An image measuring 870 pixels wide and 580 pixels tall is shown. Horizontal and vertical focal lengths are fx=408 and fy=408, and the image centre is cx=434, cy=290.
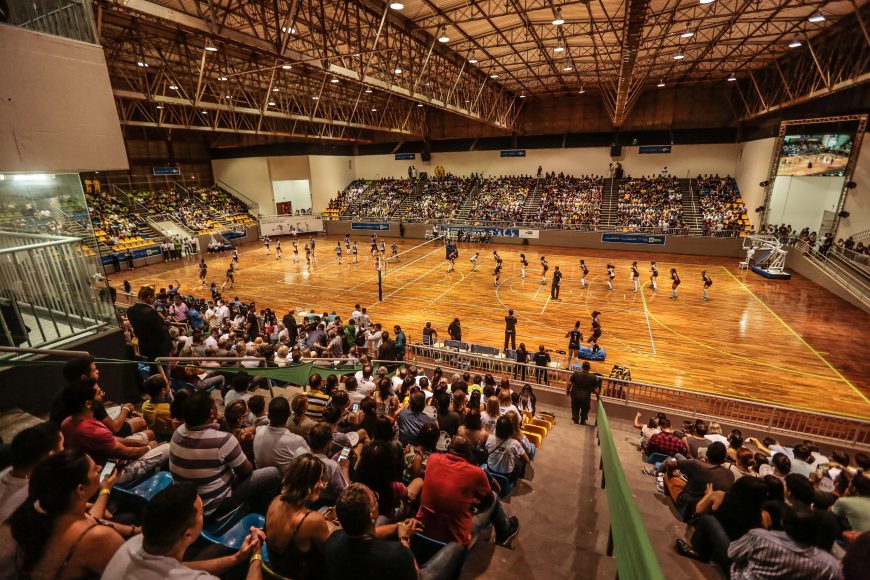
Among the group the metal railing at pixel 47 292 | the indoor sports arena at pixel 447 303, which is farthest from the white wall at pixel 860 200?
the metal railing at pixel 47 292

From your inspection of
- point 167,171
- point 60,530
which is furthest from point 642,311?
point 167,171

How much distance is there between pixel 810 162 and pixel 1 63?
31.8 metres

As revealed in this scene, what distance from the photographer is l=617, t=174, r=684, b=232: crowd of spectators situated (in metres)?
29.8

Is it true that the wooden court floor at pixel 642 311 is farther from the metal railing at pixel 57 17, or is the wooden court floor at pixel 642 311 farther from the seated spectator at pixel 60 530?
the seated spectator at pixel 60 530

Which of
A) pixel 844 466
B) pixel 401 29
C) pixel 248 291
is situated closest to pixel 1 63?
pixel 844 466

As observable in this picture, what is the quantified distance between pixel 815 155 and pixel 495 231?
19.4 metres

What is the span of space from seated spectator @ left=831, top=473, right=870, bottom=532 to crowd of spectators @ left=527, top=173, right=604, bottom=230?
28.3m

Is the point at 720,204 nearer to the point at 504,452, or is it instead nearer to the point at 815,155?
the point at 815,155

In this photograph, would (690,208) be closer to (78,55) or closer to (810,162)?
(810,162)

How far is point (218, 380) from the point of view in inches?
285

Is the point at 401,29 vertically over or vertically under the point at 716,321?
over

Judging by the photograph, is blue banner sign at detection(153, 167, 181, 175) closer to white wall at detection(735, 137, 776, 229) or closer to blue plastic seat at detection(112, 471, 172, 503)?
blue plastic seat at detection(112, 471, 172, 503)

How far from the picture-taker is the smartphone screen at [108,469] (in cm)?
320

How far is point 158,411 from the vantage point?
4.48 meters
